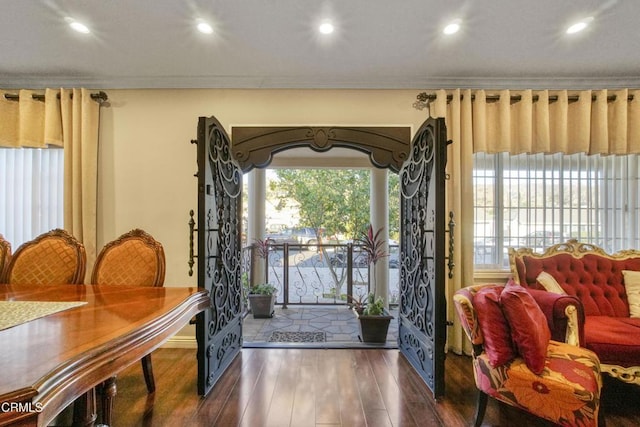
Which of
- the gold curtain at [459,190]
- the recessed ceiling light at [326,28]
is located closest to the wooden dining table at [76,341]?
the recessed ceiling light at [326,28]

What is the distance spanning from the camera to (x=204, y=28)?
2148mm

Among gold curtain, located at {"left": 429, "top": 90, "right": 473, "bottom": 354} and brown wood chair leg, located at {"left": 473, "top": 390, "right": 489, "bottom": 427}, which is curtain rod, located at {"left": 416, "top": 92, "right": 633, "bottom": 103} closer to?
gold curtain, located at {"left": 429, "top": 90, "right": 473, "bottom": 354}

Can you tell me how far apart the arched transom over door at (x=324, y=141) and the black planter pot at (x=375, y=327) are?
1548 mm

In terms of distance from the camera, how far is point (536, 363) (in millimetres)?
1554

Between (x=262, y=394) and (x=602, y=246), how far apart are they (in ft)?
11.5

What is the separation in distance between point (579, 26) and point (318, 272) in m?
4.31

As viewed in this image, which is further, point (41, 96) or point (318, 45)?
point (41, 96)

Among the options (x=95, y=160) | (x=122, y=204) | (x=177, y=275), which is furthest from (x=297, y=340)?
(x=95, y=160)

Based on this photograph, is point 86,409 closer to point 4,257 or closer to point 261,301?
point 4,257

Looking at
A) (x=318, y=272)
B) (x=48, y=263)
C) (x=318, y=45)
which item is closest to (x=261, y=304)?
(x=318, y=272)

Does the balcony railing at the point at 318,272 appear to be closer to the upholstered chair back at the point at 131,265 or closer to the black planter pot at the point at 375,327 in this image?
the black planter pot at the point at 375,327

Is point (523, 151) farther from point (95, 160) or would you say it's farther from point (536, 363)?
point (95, 160)

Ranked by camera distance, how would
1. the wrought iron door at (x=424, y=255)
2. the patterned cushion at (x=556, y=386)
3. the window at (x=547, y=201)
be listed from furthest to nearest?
1. the window at (x=547, y=201)
2. the wrought iron door at (x=424, y=255)
3. the patterned cushion at (x=556, y=386)

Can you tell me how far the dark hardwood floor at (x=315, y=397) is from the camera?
1.80 meters
